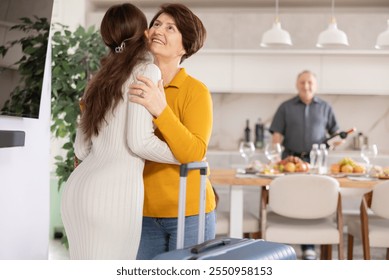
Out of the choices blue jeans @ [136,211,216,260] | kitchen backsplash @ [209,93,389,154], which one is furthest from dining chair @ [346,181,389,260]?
kitchen backsplash @ [209,93,389,154]

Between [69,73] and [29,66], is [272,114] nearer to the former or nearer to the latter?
Result: [69,73]

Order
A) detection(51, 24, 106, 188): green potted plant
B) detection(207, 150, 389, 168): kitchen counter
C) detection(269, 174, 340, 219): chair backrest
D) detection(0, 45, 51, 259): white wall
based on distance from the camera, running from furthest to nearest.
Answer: detection(207, 150, 389, 168): kitchen counter, detection(51, 24, 106, 188): green potted plant, detection(269, 174, 340, 219): chair backrest, detection(0, 45, 51, 259): white wall

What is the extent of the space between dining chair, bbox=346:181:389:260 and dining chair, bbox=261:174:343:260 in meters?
0.14

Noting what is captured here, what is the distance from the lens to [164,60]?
200 cm

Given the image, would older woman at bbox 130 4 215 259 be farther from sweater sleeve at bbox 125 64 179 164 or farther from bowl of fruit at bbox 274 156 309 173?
bowl of fruit at bbox 274 156 309 173

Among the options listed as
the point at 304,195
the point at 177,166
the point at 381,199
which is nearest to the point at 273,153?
the point at 304,195

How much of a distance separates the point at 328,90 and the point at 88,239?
15.2ft

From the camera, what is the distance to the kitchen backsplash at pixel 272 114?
6410 millimetres

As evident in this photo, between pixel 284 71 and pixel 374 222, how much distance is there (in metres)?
2.49

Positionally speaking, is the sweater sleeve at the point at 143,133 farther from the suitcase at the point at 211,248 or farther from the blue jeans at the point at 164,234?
the blue jeans at the point at 164,234

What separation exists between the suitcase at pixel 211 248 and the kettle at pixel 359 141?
460 cm

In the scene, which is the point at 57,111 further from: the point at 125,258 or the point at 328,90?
the point at 328,90

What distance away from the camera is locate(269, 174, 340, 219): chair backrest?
3.60m
